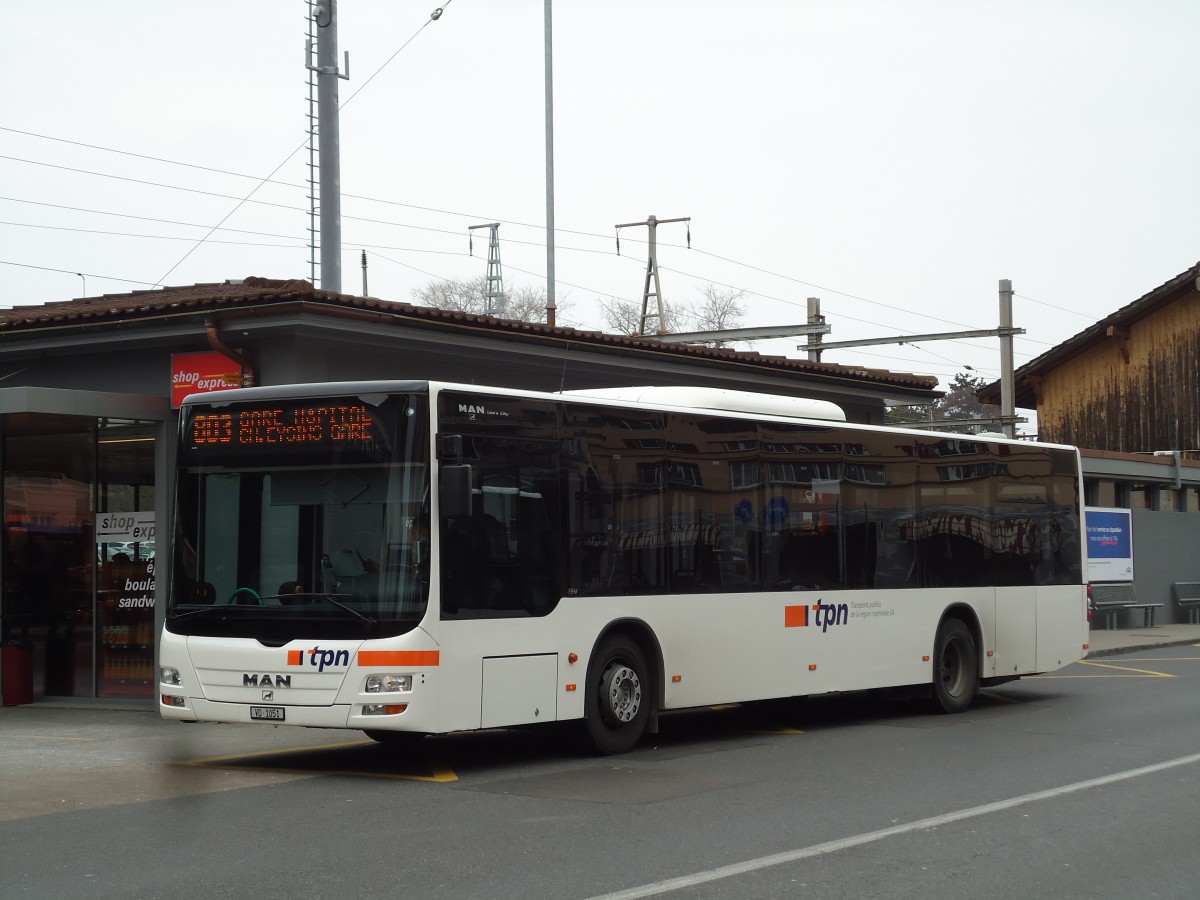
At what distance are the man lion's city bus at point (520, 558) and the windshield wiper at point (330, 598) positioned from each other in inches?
0.7

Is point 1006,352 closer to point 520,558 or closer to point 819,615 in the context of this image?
point 819,615

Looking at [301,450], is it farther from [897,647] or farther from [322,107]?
[322,107]

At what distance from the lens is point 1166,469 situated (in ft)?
111

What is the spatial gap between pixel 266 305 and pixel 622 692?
5852 mm

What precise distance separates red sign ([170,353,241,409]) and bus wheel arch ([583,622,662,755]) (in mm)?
6179

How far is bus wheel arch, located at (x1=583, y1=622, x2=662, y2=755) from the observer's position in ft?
38.4

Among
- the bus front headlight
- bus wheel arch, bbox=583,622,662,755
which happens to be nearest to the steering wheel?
the bus front headlight

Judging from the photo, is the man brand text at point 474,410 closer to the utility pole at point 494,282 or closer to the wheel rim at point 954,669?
the wheel rim at point 954,669

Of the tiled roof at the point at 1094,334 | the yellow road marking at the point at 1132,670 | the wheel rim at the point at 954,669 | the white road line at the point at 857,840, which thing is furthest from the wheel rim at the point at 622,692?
the tiled roof at the point at 1094,334

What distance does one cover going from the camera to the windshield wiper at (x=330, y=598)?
34.3ft

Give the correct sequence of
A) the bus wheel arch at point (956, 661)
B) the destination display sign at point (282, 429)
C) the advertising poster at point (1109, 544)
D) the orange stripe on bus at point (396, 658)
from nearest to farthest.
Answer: the orange stripe on bus at point (396, 658)
the destination display sign at point (282, 429)
the bus wheel arch at point (956, 661)
the advertising poster at point (1109, 544)

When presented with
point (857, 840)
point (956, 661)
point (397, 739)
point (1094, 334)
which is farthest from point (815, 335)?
point (857, 840)

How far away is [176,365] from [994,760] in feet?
32.6

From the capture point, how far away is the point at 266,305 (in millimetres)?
15047
